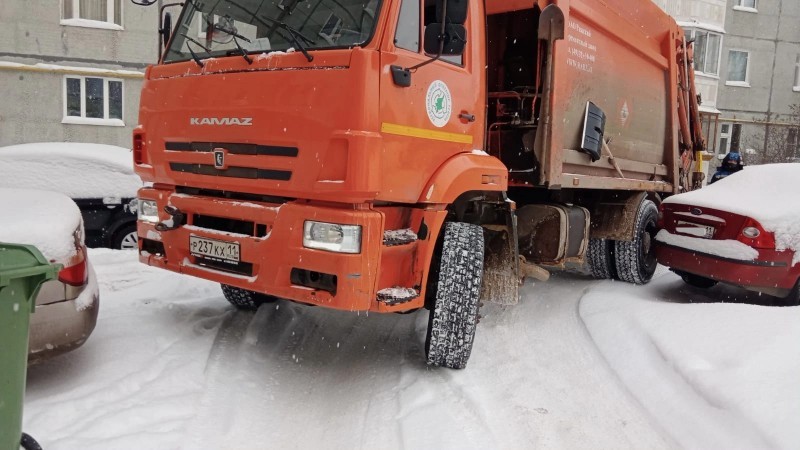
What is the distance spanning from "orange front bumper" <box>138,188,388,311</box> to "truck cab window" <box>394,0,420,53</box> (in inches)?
41.1

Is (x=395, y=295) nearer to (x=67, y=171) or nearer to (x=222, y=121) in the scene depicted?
(x=222, y=121)

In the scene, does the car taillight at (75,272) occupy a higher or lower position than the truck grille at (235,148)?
lower

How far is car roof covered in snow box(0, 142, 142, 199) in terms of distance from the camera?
22.7 ft

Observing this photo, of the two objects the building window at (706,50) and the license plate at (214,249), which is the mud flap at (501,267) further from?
the building window at (706,50)

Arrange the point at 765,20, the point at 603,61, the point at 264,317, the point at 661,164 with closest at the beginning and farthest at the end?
the point at 264,317 → the point at 603,61 → the point at 661,164 → the point at 765,20

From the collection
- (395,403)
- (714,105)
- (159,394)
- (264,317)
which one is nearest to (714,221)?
(395,403)

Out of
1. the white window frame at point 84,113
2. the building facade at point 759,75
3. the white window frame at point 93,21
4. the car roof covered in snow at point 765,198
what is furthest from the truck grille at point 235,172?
the building facade at point 759,75

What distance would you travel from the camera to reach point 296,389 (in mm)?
3826

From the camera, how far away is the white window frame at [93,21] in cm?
1606

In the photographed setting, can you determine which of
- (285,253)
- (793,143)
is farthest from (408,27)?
(793,143)

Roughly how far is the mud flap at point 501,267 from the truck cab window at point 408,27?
1536 millimetres

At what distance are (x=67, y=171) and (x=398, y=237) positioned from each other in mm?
5229

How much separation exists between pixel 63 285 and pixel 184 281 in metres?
2.49

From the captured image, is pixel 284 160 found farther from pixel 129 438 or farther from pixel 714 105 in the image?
pixel 714 105
